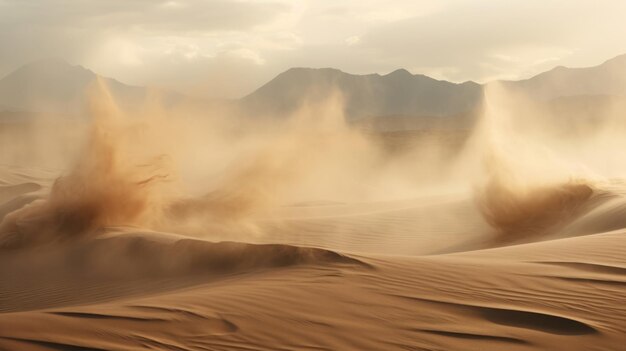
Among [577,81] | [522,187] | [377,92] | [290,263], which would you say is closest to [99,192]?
[290,263]

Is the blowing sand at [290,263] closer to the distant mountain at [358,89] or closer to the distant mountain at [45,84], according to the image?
the distant mountain at [358,89]

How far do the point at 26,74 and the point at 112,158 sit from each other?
545 feet

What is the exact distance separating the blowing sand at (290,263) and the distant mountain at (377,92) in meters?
109

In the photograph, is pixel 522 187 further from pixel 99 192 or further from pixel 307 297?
pixel 307 297

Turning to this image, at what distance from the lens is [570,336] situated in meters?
4.40

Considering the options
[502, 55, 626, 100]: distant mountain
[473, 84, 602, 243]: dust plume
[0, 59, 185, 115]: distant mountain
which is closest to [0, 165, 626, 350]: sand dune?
[473, 84, 602, 243]: dust plume

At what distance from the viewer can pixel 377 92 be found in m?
145

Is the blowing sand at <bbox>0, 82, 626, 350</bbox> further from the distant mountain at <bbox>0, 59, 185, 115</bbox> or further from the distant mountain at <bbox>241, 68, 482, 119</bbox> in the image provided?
the distant mountain at <bbox>0, 59, 185, 115</bbox>

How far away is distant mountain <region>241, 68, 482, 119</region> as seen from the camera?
12925 cm

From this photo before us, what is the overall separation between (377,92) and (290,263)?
140 m

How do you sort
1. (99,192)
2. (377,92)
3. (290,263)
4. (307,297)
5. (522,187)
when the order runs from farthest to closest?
1. (377,92)
2. (522,187)
3. (99,192)
4. (290,263)
5. (307,297)

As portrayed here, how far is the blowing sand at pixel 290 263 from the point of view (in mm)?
4449

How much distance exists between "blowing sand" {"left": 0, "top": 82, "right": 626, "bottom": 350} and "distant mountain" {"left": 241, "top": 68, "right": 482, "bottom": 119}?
358ft

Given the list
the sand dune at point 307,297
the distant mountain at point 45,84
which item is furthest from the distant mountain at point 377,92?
the sand dune at point 307,297
